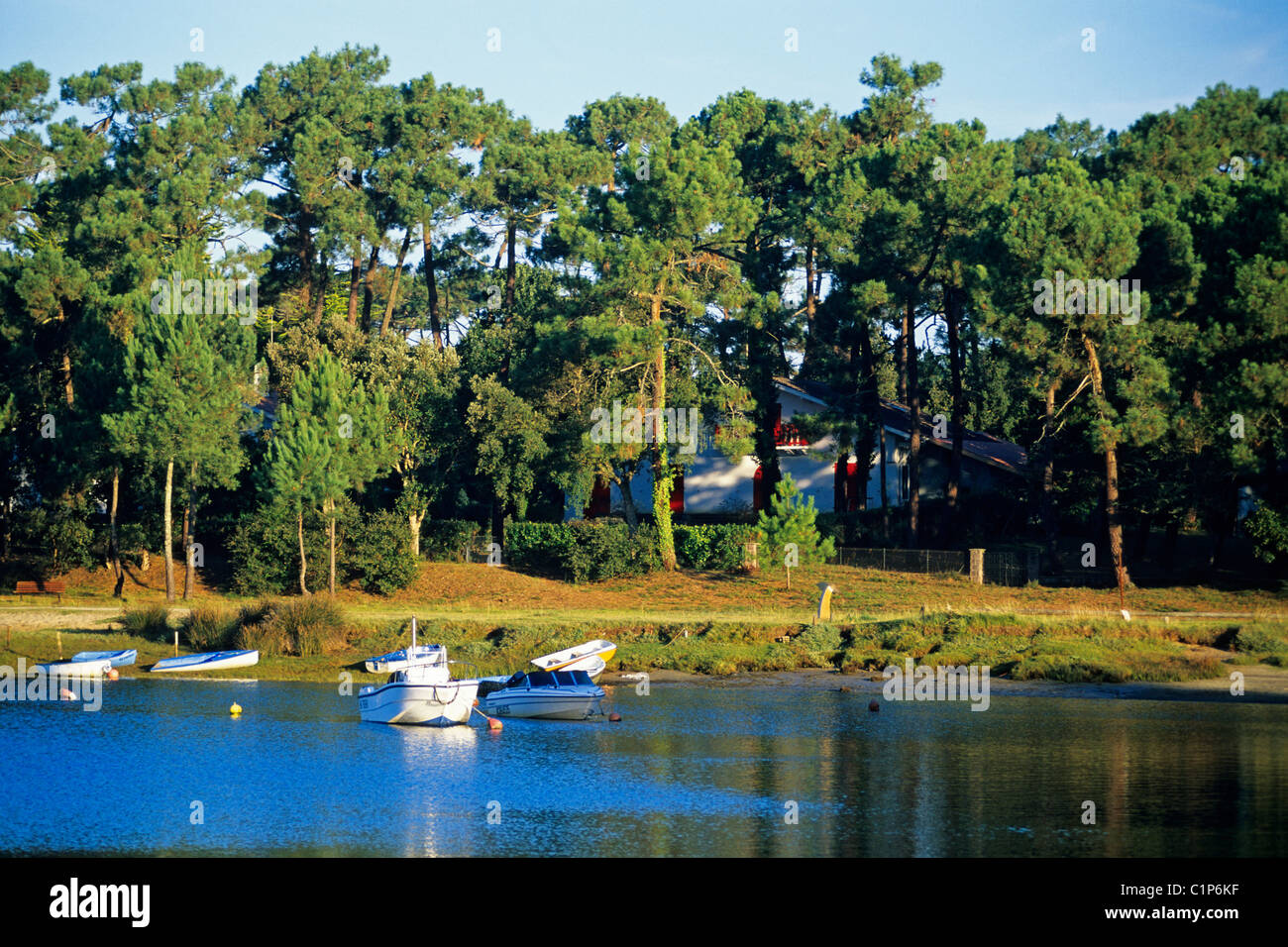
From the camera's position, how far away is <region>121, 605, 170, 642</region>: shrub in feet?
182

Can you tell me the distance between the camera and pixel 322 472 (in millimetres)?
60625

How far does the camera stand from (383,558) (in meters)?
63.6

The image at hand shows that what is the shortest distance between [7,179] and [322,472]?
30570mm

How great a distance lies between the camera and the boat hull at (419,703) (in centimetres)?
4291

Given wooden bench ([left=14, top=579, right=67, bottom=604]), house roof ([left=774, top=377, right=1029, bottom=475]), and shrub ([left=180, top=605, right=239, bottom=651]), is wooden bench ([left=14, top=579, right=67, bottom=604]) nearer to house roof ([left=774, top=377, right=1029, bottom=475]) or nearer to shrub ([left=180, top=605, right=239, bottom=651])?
shrub ([left=180, top=605, right=239, bottom=651])

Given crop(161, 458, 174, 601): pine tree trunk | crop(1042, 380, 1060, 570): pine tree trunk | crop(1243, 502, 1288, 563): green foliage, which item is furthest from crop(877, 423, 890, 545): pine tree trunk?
crop(161, 458, 174, 601): pine tree trunk

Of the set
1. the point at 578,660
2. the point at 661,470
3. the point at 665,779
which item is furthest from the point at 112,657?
the point at 661,470

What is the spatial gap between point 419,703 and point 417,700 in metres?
0.18

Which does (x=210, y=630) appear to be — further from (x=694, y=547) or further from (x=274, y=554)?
(x=694, y=547)

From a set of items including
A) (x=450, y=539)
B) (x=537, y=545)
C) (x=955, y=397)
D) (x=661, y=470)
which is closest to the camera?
(x=661, y=470)

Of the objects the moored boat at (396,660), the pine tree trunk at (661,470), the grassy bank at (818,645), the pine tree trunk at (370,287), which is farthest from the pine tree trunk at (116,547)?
the pine tree trunk at (661,470)

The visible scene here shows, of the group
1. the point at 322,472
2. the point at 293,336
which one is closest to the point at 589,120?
the point at 293,336

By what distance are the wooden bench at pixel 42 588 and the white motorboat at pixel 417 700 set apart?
2782cm
